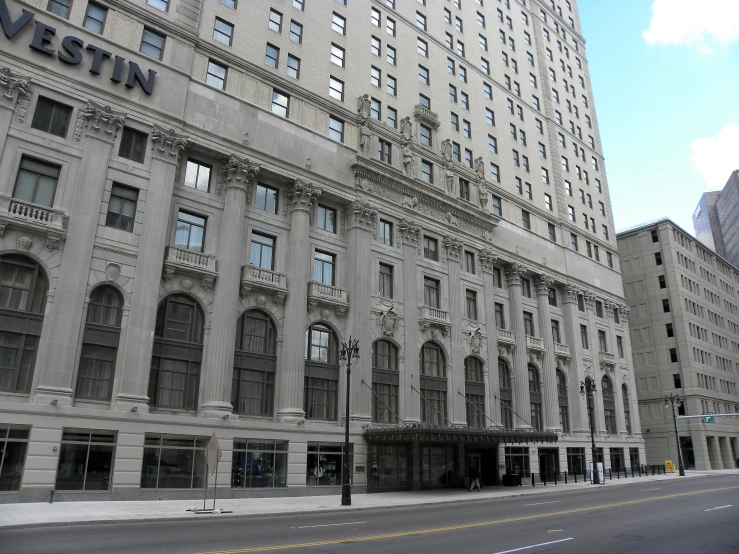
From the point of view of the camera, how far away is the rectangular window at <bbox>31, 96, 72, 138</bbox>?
27.5 meters

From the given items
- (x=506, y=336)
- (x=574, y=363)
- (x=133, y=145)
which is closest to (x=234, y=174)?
(x=133, y=145)

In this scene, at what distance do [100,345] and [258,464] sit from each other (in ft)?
34.8

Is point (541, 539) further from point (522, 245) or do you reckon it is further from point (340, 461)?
point (522, 245)

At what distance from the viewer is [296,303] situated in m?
34.2

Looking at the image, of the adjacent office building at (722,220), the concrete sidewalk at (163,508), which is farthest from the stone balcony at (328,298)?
the adjacent office building at (722,220)

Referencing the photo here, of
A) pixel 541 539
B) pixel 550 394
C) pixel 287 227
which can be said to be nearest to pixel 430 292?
pixel 287 227

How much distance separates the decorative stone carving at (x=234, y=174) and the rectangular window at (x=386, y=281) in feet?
38.6

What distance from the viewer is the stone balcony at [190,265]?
30047 mm

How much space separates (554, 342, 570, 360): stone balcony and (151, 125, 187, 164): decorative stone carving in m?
39.6

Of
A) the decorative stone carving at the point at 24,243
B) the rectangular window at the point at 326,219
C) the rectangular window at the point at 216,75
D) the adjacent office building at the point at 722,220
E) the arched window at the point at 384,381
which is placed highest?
the adjacent office building at the point at 722,220

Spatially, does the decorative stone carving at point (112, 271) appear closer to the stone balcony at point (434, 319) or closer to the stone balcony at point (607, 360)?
the stone balcony at point (434, 319)

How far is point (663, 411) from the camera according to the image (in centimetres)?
7681

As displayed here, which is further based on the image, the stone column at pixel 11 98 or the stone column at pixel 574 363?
the stone column at pixel 574 363

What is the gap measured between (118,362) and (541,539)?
21239 millimetres
